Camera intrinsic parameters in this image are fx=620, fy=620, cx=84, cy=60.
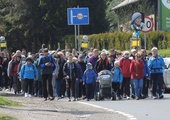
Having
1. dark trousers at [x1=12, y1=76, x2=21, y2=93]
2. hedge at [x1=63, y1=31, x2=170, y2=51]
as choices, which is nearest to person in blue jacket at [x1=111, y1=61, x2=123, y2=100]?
dark trousers at [x1=12, y1=76, x2=21, y2=93]

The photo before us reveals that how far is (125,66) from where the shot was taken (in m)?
23.2

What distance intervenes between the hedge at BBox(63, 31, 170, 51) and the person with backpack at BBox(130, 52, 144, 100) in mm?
21314

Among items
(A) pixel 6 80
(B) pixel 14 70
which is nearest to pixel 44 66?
(B) pixel 14 70

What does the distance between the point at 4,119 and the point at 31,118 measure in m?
1.10

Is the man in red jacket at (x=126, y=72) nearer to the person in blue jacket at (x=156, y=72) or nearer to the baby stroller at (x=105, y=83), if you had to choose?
the baby stroller at (x=105, y=83)

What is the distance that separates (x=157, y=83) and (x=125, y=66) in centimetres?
144

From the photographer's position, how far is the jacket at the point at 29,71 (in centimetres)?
2414

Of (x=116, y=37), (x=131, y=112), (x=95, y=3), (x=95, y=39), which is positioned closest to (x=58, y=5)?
(x=95, y=3)

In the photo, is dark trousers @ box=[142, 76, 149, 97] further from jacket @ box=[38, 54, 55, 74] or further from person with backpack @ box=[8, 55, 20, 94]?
person with backpack @ box=[8, 55, 20, 94]

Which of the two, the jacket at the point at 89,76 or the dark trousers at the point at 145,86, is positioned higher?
the jacket at the point at 89,76

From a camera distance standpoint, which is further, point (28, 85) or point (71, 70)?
point (28, 85)

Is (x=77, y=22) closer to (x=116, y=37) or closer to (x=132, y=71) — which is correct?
(x=132, y=71)

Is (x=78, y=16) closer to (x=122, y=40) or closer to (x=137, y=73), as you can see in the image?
(x=137, y=73)

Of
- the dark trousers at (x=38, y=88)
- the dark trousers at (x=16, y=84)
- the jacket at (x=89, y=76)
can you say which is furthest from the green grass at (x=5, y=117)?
the dark trousers at (x=16, y=84)
